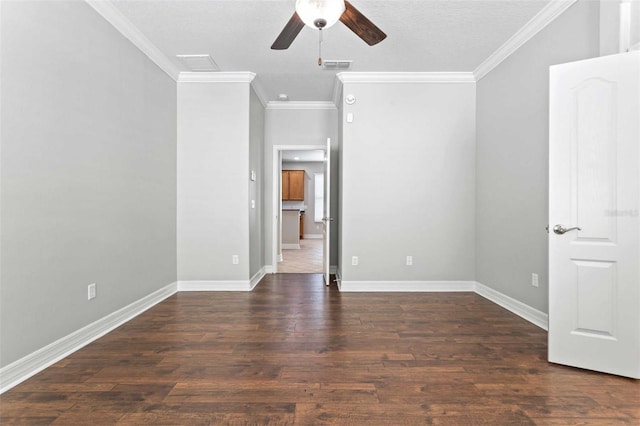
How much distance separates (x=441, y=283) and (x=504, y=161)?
1671 millimetres

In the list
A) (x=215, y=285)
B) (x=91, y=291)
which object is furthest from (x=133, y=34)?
(x=215, y=285)

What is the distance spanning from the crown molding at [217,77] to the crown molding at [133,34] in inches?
4.6

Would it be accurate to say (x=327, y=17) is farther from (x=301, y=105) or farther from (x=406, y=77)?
(x=301, y=105)

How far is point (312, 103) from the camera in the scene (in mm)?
5191

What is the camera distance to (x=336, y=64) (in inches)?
150

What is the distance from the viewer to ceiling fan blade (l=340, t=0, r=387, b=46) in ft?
6.69

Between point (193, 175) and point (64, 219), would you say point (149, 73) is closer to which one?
point (193, 175)

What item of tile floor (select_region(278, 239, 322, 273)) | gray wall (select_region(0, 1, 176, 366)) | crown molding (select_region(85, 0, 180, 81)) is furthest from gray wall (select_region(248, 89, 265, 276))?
gray wall (select_region(0, 1, 176, 366))

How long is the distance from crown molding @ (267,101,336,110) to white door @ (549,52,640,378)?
134 inches

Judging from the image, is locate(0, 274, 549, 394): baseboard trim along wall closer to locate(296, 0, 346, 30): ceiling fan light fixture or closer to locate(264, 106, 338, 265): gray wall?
locate(264, 106, 338, 265): gray wall

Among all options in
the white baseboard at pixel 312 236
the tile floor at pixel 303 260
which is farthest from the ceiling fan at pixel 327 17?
the white baseboard at pixel 312 236

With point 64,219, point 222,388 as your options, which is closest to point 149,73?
point 64,219

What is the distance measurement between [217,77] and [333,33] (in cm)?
173

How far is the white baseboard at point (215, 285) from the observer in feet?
13.6
